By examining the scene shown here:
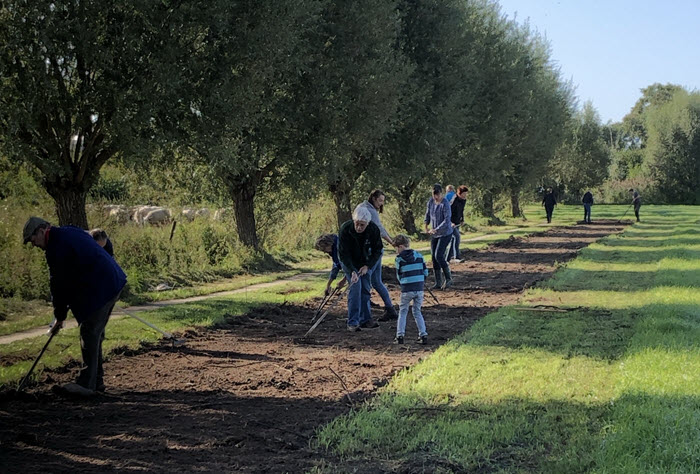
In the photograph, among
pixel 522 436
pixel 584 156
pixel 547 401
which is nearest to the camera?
pixel 522 436

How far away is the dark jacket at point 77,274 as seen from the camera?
784 centimetres

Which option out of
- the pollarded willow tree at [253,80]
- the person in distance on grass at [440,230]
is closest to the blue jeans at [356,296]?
the pollarded willow tree at [253,80]

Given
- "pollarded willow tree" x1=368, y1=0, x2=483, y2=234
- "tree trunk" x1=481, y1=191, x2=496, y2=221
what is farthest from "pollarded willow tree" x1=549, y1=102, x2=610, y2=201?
"pollarded willow tree" x1=368, y1=0, x2=483, y2=234

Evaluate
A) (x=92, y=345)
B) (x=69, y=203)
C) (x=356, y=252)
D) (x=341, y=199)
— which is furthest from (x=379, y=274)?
(x=341, y=199)

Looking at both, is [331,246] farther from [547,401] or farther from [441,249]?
[547,401]

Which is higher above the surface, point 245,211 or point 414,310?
point 245,211

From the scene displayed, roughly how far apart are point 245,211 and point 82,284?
14.0m

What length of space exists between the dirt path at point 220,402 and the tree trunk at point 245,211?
9.05 metres

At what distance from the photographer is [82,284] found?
8023 millimetres

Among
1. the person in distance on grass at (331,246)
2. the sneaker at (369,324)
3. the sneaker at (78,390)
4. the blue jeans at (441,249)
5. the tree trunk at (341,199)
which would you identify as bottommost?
the sneaker at (369,324)

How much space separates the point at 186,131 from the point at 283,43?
2.92m

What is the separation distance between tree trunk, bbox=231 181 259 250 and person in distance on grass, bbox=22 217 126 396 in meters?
13.5

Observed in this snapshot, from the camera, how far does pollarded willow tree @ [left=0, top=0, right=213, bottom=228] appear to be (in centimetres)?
1182

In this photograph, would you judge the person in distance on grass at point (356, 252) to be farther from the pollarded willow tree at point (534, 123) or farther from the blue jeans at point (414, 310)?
the pollarded willow tree at point (534, 123)
